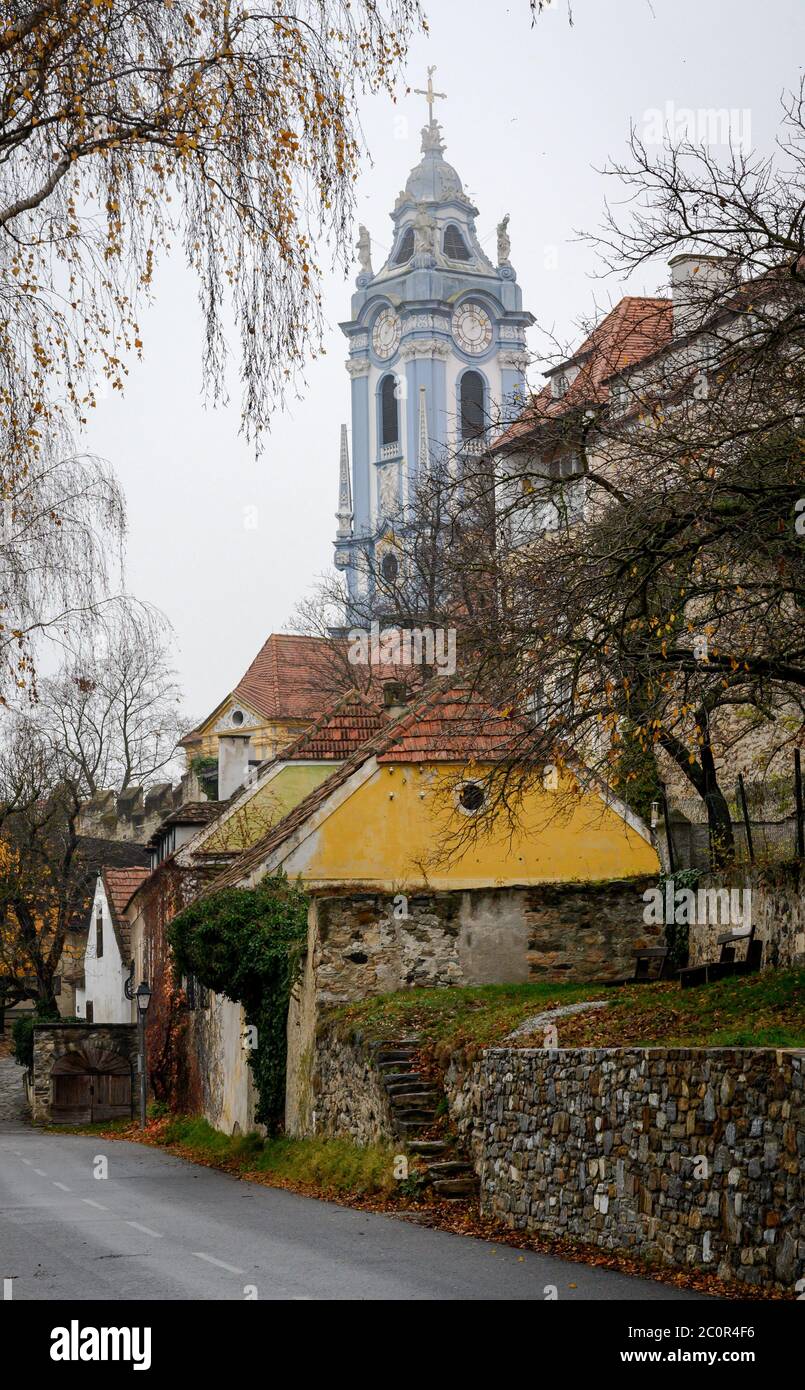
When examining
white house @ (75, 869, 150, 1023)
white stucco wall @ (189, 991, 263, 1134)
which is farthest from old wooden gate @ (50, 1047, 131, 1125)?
white stucco wall @ (189, 991, 263, 1134)

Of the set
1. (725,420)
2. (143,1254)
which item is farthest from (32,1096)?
(725,420)

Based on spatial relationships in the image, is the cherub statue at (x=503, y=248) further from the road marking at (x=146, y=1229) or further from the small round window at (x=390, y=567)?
the road marking at (x=146, y=1229)

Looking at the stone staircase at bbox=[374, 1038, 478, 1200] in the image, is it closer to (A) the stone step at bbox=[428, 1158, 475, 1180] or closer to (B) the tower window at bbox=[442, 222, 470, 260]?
(A) the stone step at bbox=[428, 1158, 475, 1180]

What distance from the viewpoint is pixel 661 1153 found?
12.0 meters

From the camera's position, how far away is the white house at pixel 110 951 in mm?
50812

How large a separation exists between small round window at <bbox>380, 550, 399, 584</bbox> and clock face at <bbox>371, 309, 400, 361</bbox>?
31.9 meters

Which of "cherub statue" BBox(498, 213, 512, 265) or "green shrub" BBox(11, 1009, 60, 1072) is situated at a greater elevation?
"cherub statue" BBox(498, 213, 512, 265)

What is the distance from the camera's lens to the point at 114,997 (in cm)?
5291

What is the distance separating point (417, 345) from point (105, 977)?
46791 millimetres

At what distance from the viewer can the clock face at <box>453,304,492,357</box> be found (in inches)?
3738
